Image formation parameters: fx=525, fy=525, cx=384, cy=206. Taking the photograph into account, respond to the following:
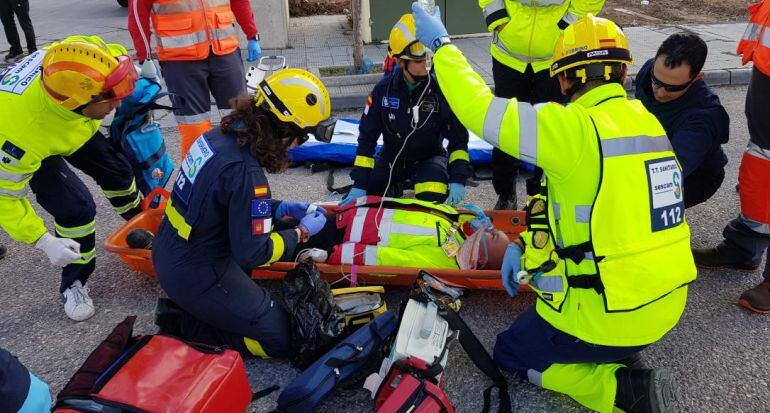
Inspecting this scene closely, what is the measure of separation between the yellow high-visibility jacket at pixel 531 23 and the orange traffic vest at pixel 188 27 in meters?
2.16

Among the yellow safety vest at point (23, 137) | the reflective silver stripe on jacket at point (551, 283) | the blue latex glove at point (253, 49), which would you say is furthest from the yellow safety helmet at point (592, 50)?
the blue latex glove at point (253, 49)

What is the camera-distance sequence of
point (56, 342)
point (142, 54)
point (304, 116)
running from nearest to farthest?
point (304, 116) < point (56, 342) < point (142, 54)

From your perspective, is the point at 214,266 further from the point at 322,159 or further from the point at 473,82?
the point at 322,159

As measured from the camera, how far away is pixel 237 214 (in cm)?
243

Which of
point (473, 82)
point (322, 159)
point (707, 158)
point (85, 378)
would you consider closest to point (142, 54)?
point (322, 159)

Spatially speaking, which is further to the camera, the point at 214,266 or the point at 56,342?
the point at 56,342

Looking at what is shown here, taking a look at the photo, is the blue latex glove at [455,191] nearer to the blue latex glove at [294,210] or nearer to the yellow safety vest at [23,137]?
the blue latex glove at [294,210]

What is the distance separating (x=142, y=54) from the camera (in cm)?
439

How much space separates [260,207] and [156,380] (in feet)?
2.83

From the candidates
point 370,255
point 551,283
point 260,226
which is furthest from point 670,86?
point 260,226

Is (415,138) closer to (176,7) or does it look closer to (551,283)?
(551,283)

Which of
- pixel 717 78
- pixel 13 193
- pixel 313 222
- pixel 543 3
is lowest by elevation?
pixel 717 78

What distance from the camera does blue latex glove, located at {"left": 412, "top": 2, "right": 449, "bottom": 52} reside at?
2400 millimetres

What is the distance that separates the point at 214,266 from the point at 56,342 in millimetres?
1225
